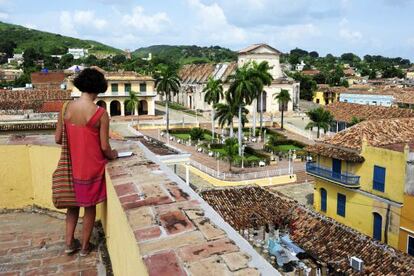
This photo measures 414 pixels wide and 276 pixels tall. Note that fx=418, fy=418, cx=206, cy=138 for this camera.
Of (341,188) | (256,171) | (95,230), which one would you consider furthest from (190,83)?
(95,230)

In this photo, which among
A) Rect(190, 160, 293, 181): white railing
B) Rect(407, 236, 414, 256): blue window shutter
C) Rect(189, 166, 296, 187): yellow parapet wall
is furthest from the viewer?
Rect(190, 160, 293, 181): white railing

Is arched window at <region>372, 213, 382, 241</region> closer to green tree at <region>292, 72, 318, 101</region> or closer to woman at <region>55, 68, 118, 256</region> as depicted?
woman at <region>55, 68, 118, 256</region>

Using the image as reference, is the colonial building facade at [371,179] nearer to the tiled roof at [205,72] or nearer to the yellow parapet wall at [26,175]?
the yellow parapet wall at [26,175]

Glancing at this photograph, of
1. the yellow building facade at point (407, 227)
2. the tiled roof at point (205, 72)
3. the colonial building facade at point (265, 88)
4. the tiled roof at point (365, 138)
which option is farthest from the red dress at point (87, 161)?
the tiled roof at point (205, 72)

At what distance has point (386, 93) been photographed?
50000 mm

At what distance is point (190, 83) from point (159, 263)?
60.7 meters

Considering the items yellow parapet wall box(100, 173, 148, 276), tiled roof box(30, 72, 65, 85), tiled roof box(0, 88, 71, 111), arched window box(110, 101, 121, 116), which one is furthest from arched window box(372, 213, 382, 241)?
tiled roof box(30, 72, 65, 85)

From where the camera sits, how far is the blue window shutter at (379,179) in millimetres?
16406

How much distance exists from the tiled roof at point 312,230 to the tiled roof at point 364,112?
1964 centimetres

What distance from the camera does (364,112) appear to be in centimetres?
3534

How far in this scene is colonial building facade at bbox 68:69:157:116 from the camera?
46594mm

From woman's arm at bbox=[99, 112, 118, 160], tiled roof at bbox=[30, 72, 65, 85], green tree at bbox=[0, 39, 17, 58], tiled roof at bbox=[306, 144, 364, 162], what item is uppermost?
green tree at bbox=[0, 39, 17, 58]

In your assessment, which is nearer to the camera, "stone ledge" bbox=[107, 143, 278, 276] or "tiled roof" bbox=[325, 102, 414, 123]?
"stone ledge" bbox=[107, 143, 278, 276]

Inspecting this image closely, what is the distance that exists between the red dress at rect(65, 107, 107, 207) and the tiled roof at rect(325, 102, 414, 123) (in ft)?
104
